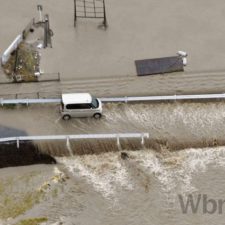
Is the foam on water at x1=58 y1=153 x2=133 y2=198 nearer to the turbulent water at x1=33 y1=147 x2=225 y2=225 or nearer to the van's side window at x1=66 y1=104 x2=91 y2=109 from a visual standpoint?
the turbulent water at x1=33 y1=147 x2=225 y2=225

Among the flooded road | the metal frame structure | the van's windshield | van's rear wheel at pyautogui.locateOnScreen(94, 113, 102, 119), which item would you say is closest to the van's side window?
the van's windshield

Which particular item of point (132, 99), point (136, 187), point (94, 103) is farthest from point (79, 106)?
point (136, 187)

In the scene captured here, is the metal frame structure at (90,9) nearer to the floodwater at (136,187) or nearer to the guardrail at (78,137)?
the guardrail at (78,137)

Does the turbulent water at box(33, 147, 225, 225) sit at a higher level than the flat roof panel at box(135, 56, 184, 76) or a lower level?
lower

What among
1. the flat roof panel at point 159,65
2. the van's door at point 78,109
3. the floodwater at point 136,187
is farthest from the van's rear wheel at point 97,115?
the flat roof panel at point 159,65

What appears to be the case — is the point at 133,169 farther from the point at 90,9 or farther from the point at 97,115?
the point at 90,9

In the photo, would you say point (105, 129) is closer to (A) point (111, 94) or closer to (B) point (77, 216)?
(A) point (111, 94)
